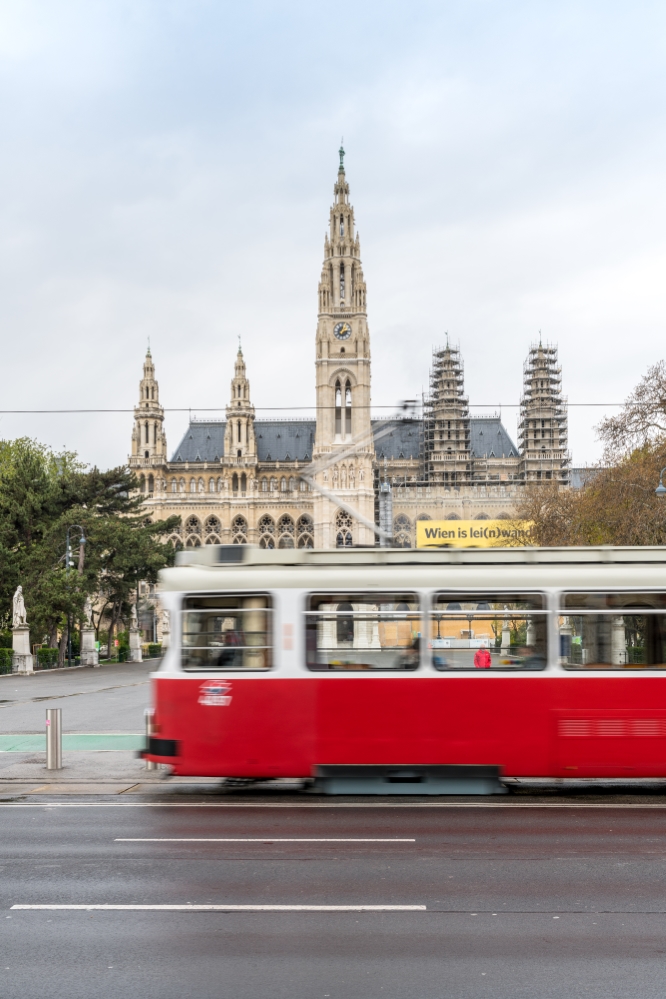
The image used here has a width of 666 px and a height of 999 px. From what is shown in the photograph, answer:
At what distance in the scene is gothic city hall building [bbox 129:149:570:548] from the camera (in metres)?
121

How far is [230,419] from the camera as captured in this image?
431 feet

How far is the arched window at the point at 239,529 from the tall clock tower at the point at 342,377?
1095 cm

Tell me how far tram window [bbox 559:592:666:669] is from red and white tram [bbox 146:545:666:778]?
2cm

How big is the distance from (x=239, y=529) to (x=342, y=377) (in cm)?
2451

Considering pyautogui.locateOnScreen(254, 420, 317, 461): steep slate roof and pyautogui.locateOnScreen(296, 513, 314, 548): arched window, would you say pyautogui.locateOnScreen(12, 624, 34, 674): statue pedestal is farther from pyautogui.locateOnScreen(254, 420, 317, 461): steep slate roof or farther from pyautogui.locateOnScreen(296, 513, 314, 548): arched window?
pyautogui.locateOnScreen(254, 420, 317, 461): steep slate roof

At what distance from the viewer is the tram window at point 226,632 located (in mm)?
12461

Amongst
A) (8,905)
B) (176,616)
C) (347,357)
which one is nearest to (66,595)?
(176,616)

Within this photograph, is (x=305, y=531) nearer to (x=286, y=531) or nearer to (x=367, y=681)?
(x=286, y=531)

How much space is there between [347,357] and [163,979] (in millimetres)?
121938

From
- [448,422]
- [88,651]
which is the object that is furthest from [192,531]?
[88,651]

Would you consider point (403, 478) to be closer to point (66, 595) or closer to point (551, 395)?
point (551, 395)

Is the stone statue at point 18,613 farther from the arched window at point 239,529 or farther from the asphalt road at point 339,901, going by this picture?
the arched window at point 239,529

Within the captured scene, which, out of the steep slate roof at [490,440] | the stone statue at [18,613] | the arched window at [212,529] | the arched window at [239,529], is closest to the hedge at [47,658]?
the stone statue at [18,613]

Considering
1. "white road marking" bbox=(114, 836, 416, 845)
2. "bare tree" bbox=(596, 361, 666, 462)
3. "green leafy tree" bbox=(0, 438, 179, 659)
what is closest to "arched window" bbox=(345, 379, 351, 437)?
"green leafy tree" bbox=(0, 438, 179, 659)
